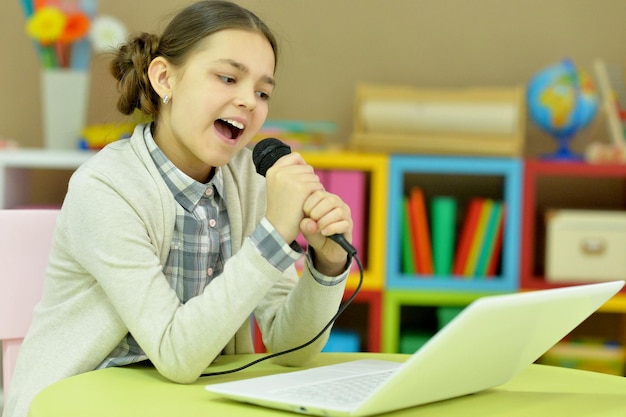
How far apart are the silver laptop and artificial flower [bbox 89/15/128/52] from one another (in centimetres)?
187

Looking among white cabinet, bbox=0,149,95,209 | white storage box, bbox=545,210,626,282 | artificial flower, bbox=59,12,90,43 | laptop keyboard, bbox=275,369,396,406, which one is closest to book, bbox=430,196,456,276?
white storage box, bbox=545,210,626,282

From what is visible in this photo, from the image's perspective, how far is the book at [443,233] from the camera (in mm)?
2695

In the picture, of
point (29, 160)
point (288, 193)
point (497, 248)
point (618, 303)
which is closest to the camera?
point (288, 193)

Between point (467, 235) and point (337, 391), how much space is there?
6.14 feet

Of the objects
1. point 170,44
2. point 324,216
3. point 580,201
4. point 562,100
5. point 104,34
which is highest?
point 104,34

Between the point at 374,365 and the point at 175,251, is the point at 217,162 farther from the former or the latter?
the point at 374,365

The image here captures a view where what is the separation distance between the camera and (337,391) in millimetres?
885

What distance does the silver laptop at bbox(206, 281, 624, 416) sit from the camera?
76 cm

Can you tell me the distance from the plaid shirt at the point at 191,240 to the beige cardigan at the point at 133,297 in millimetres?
29

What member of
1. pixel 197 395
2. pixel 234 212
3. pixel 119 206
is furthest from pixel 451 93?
pixel 197 395

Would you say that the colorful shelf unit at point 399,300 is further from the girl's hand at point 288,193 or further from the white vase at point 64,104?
the girl's hand at point 288,193

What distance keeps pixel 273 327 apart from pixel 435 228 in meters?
1.52

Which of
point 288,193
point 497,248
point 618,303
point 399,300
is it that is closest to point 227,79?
point 288,193

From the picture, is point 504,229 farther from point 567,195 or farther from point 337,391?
point 337,391
